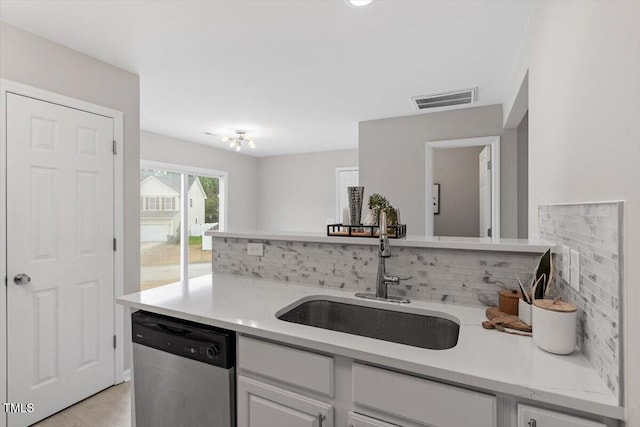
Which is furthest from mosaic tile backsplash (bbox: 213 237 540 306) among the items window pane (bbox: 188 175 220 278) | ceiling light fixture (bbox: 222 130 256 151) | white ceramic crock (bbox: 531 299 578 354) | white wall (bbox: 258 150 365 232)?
white wall (bbox: 258 150 365 232)

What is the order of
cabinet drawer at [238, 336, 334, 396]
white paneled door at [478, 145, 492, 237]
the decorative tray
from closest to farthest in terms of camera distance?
cabinet drawer at [238, 336, 334, 396]
the decorative tray
white paneled door at [478, 145, 492, 237]

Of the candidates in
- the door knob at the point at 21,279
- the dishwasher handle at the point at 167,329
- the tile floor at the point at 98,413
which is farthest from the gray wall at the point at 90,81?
the dishwasher handle at the point at 167,329

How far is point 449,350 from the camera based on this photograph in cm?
97

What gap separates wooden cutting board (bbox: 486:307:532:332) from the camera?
42.6 inches

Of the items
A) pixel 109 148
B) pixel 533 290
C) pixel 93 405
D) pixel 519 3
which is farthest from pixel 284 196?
pixel 533 290

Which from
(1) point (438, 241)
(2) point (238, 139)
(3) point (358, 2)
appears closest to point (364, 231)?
(1) point (438, 241)

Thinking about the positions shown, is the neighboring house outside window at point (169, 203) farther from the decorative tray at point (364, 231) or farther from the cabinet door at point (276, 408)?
the cabinet door at point (276, 408)

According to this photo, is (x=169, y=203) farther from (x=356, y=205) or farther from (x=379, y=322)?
(x=379, y=322)

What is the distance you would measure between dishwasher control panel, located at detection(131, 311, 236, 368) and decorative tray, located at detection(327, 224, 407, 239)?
739 millimetres

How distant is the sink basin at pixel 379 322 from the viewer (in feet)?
4.33

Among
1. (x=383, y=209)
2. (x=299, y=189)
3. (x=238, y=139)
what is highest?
(x=238, y=139)

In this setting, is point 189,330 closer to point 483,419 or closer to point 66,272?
point 483,419

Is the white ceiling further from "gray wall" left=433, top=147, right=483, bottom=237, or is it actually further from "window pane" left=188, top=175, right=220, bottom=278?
"window pane" left=188, top=175, right=220, bottom=278

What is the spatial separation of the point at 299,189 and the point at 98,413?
4.65 meters
